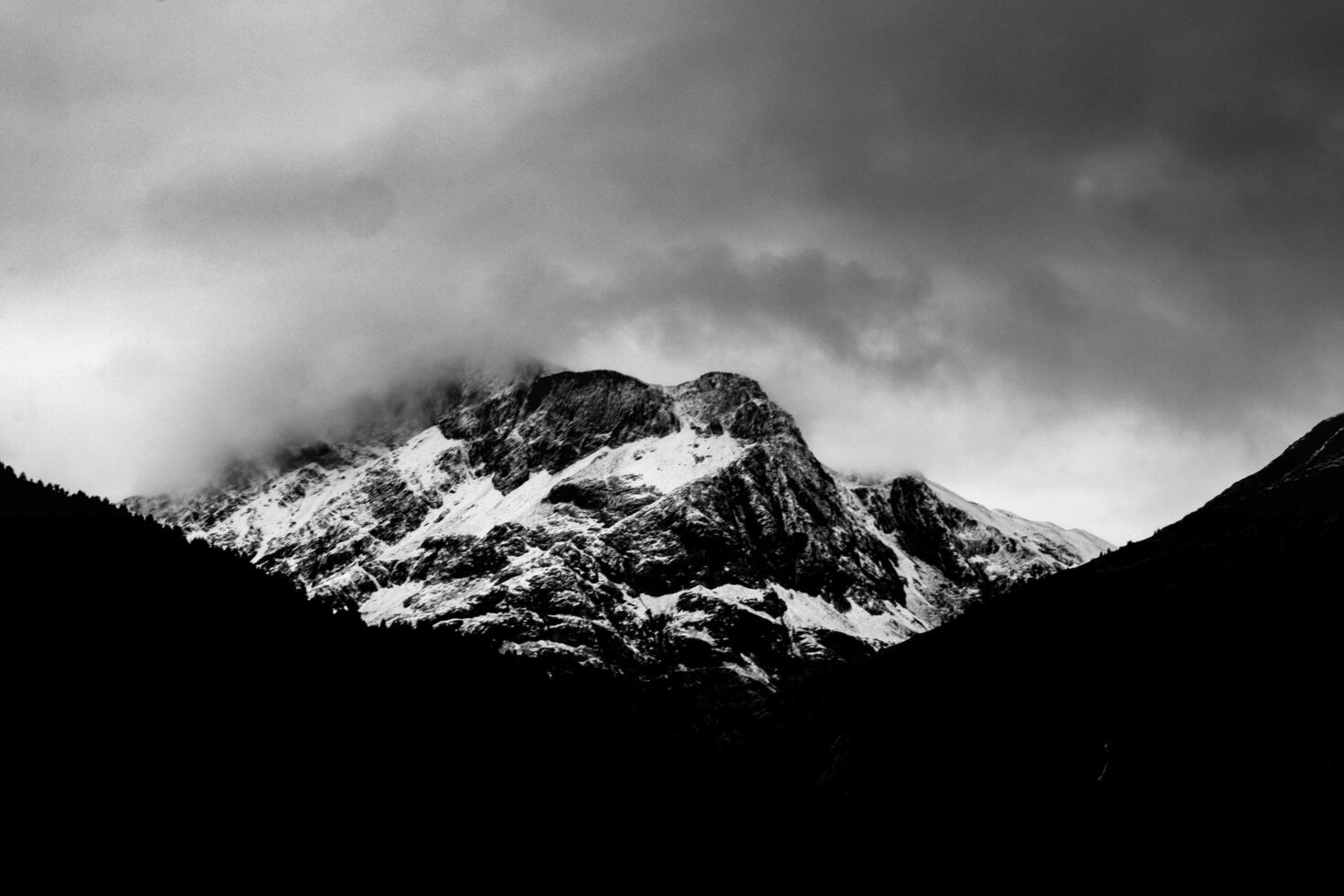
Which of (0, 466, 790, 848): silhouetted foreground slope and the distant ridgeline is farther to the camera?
the distant ridgeline

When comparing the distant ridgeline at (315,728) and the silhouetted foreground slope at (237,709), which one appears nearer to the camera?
the silhouetted foreground slope at (237,709)

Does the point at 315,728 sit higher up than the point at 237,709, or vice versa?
the point at 237,709

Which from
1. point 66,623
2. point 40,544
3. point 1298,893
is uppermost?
point 40,544

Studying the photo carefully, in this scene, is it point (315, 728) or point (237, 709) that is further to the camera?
point (315, 728)

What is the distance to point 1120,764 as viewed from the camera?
7657 inches

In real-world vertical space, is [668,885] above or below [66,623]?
below

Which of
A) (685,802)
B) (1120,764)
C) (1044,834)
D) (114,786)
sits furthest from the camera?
(1120,764)

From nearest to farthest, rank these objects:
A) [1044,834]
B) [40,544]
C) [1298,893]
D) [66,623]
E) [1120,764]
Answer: [66,623], [40,544], [1298,893], [1044,834], [1120,764]

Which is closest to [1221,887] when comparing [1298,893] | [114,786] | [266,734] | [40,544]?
[1298,893]

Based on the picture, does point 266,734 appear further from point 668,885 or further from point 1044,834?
point 1044,834

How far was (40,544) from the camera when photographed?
138 meters

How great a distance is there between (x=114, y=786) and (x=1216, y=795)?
142 meters

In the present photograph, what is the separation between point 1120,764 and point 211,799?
138 m

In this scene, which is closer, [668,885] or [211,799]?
[211,799]
